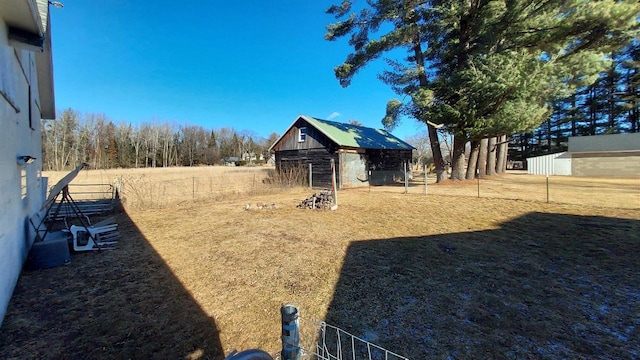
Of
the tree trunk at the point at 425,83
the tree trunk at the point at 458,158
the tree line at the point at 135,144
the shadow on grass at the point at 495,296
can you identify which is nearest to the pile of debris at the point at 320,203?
the shadow on grass at the point at 495,296

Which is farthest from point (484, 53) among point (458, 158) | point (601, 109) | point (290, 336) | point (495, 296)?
point (601, 109)

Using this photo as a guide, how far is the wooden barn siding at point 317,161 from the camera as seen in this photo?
16.9m

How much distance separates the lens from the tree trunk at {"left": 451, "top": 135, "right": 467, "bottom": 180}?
15415mm

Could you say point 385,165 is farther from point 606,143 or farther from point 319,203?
point 606,143

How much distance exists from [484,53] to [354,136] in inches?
344

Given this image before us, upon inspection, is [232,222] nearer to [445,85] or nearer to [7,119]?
[7,119]

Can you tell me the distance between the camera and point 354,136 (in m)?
19.1

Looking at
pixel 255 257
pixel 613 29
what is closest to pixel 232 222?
pixel 255 257

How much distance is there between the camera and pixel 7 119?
3.74 m

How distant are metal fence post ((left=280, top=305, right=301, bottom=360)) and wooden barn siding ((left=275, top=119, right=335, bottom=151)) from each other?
15.4m

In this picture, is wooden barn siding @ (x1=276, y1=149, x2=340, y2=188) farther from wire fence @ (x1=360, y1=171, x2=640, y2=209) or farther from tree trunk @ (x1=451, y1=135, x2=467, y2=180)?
tree trunk @ (x1=451, y1=135, x2=467, y2=180)

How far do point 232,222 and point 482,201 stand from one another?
9.05m

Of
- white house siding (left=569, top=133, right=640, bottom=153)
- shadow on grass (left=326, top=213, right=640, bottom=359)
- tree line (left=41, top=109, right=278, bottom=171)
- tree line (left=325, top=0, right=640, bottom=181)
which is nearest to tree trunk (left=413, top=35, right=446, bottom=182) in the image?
tree line (left=325, top=0, right=640, bottom=181)

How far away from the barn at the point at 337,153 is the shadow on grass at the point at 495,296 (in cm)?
1127
